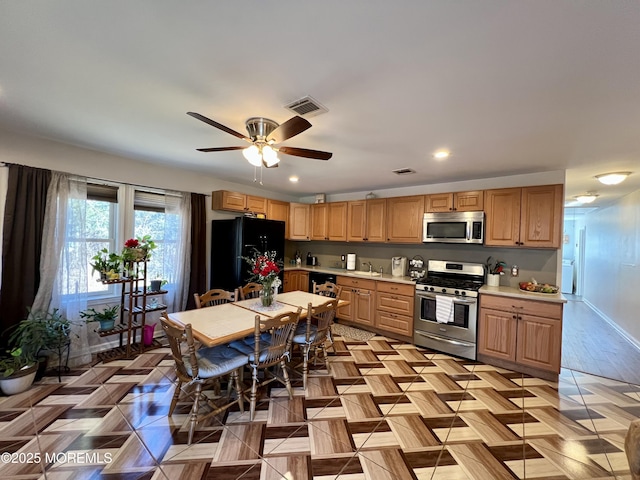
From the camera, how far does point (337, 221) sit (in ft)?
17.3

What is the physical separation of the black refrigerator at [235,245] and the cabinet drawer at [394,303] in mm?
2053

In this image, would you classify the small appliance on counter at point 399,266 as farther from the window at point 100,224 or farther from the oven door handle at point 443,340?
the window at point 100,224

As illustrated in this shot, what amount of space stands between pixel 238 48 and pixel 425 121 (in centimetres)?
151

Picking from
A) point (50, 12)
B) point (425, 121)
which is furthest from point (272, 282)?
point (50, 12)

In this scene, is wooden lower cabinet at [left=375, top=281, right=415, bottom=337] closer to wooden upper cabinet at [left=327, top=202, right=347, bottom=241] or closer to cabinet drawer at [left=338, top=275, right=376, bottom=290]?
cabinet drawer at [left=338, top=275, right=376, bottom=290]

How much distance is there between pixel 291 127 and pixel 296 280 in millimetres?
3936

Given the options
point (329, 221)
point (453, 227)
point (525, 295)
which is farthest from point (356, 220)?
point (525, 295)

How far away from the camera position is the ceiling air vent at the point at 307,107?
6.17 ft

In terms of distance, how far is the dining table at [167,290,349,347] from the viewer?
2094 millimetres

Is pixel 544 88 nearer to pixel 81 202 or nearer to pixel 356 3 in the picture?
pixel 356 3

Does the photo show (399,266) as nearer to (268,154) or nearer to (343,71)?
(268,154)

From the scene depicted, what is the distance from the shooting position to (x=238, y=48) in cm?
140

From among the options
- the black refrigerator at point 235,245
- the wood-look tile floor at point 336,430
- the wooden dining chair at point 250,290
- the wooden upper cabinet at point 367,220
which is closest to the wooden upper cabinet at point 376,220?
the wooden upper cabinet at point 367,220

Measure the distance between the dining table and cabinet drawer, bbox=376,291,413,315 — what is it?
131cm
